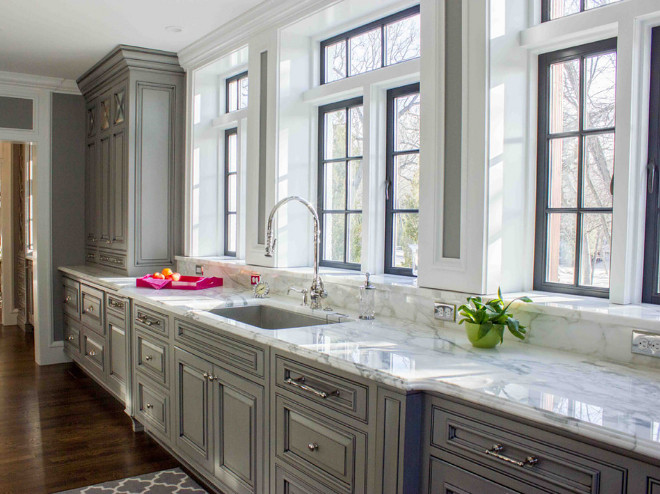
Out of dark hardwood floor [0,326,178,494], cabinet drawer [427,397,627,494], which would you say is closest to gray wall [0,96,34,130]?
dark hardwood floor [0,326,178,494]

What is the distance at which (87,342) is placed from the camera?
495cm

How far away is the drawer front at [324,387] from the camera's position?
195 cm

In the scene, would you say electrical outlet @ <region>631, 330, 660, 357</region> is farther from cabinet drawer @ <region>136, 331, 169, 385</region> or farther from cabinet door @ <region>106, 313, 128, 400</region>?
cabinet door @ <region>106, 313, 128, 400</region>

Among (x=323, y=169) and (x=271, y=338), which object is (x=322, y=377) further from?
(x=323, y=169)

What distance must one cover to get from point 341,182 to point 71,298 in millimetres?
3020

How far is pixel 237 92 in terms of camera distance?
4.74m

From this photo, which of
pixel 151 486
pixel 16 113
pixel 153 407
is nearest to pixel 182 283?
pixel 153 407

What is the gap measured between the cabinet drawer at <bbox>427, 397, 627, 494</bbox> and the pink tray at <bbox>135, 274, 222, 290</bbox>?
8.44 feet

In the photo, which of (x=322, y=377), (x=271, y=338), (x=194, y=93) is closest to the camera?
(x=322, y=377)

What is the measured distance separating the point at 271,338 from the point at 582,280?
49.1 inches

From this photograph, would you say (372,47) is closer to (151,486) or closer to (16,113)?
(151,486)

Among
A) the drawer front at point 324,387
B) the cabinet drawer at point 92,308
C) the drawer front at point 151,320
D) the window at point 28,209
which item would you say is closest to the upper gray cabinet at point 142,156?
the cabinet drawer at point 92,308

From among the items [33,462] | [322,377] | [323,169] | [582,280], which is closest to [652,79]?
[582,280]

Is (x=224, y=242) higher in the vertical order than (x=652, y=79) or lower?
lower
